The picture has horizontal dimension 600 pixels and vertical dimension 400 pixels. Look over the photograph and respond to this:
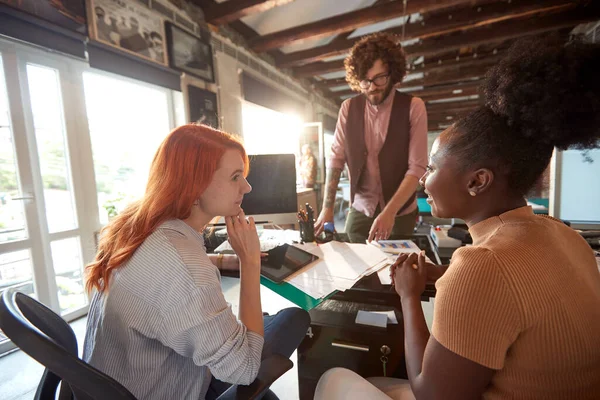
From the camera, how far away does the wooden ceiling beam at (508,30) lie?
10.5ft

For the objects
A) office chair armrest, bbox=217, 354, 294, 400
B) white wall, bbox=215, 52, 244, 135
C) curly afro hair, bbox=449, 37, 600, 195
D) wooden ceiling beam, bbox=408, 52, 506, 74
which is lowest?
office chair armrest, bbox=217, 354, 294, 400

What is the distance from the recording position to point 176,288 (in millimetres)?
663

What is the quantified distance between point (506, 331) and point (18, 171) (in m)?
2.84

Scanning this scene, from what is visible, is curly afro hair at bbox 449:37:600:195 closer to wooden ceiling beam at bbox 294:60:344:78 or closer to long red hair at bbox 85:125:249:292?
long red hair at bbox 85:125:249:292

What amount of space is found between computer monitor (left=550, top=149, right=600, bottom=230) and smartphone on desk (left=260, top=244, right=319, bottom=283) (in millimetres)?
1527

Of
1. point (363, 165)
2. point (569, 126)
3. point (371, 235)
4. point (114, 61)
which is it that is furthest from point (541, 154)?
point (114, 61)

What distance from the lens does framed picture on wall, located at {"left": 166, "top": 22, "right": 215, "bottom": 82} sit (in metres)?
2.67

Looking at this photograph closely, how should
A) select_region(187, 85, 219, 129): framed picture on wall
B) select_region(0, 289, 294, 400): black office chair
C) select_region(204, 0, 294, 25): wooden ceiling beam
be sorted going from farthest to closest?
1. select_region(187, 85, 219, 129): framed picture on wall
2. select_region(204, 0, 294, 25): wooden ceiling beam
3. select_region(0, 289, 294, 400): black office chair

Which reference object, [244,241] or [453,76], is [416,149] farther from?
[453,76]

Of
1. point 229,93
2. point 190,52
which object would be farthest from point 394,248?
point 229,93

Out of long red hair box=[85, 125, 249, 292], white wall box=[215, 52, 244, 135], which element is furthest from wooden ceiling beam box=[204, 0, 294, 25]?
long red hair box=[85, 125, 249, 292]

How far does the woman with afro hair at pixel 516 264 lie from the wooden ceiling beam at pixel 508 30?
3.96 m

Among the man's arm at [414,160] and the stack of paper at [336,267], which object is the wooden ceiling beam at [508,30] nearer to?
the man's arm at [414,160]

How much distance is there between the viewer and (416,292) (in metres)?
0.77
